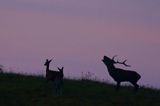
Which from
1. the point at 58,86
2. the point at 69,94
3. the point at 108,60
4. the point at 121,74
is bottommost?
the point at 69,94

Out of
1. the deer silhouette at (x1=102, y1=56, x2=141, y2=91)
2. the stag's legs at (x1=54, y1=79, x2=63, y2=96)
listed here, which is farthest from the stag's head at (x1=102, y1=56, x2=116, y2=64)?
the stag's legs at (x1=54, y1=79, x2=63, y2=96)

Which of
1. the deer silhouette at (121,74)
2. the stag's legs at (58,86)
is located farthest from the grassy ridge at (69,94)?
the deer silhouette at (121,74)

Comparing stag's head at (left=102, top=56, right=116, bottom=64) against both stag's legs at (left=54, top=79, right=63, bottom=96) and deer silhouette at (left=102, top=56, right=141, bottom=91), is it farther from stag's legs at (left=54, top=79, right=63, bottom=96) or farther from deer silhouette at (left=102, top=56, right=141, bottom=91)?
stag's legs at (left=54, top=79, right=63, bottom=96)

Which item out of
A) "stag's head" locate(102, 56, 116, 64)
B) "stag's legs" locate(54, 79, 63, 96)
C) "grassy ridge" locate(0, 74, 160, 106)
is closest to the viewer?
"grassy ridge" locate(0, 74, 160, 106)

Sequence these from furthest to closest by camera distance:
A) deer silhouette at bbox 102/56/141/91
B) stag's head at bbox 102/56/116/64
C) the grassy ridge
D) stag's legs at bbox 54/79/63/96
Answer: stag's head at bbox 102/56/116/64
deer silhouette at bbox 102/56/141/91
stag's legs at bbox 54/79/63/96
the grassy ridge

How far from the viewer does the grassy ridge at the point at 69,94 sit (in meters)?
Result: 29.2

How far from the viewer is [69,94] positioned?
101 ft

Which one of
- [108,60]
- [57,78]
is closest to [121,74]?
[108,60]

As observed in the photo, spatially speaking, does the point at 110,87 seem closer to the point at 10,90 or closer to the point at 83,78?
the point at 83,78

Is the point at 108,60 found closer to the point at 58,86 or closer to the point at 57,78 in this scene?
the point at 57,78

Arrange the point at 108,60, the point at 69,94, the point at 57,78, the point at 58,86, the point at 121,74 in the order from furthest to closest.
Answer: the point at 108,60, the point at 121,74, the point at 69,94, the point at 57,78, the point at 58,86

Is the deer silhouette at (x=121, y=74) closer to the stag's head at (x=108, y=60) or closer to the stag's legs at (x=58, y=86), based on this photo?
the stag's head at (x=108, y=60)

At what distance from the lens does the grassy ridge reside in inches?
1150

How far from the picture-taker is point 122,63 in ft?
105
